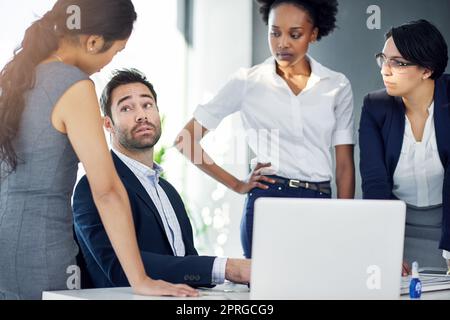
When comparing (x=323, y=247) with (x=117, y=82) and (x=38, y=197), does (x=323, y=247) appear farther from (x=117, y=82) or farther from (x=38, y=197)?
(x=117, y=82)

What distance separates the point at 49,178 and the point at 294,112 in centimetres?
170

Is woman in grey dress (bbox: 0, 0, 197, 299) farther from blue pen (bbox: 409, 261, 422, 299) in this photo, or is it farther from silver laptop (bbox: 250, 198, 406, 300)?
blue pen (bbox: 409, 261, 422, 299)

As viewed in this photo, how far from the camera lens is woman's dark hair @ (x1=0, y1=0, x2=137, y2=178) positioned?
6.90ft

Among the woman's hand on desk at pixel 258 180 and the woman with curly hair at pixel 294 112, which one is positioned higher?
the woman with curly hair at pixel 294 112

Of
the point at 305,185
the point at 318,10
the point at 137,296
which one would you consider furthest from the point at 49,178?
the point at 318,10

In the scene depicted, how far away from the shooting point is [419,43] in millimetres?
3299

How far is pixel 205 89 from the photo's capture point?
19.0 feet

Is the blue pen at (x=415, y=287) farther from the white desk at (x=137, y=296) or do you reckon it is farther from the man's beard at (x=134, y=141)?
the man's beard at (x=134, y=141)

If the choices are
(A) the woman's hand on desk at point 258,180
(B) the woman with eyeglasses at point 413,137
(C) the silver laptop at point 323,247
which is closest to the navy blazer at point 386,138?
(B) the woman with eyeglasses at point 413,137

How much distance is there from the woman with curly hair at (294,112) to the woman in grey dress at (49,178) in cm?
149

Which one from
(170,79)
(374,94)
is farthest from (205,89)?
(374,94)

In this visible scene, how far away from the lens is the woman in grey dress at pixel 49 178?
Answer: 2062 millimetres

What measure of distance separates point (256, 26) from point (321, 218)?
374 cm
